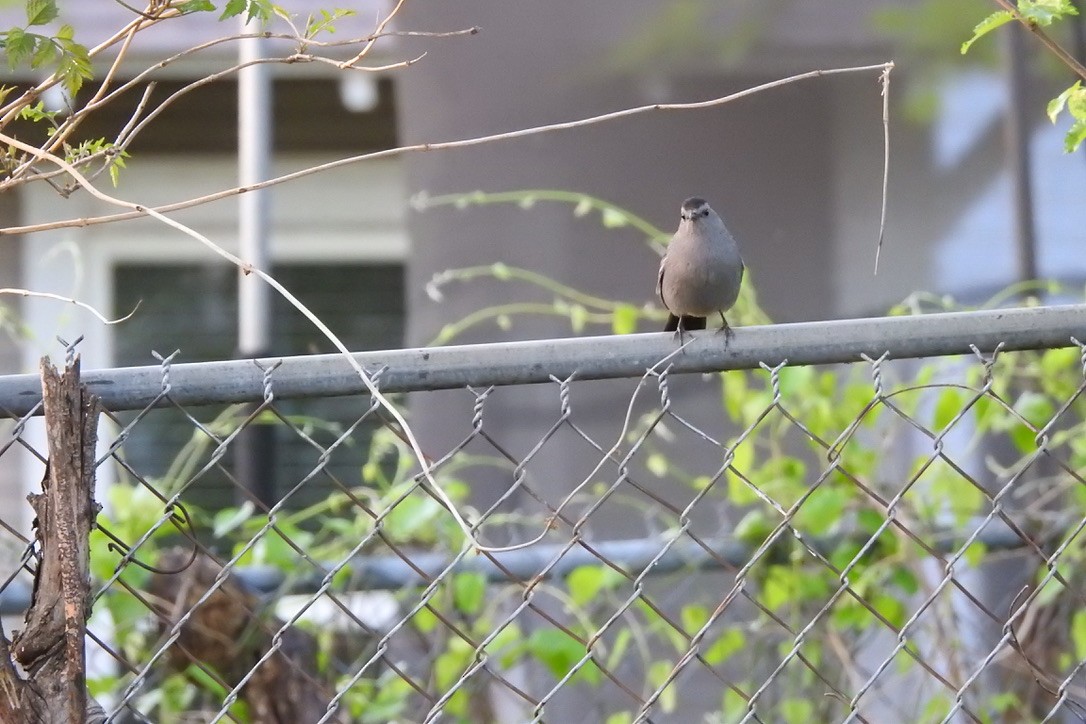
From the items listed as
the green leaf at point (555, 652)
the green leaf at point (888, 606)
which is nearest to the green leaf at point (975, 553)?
the green leaf at point (888, 606)

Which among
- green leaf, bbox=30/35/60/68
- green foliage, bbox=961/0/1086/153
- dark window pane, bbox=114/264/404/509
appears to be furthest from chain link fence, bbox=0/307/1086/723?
dark window pane, bbox=114/264/404/509

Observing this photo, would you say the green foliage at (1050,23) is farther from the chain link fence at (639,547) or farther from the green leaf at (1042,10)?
the chain link fence at (639,547)

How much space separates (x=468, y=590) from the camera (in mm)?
2695

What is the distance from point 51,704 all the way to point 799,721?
2.11 metres

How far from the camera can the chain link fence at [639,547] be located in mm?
1472

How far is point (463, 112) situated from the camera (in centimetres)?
388

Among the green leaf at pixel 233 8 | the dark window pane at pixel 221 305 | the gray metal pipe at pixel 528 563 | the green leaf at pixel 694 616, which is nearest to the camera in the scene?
the green leaf at pixel 233 8

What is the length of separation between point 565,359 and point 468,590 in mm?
1373

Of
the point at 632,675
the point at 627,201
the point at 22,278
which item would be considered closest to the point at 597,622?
the point at 632,675

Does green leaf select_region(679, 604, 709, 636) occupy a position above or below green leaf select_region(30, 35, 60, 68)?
below

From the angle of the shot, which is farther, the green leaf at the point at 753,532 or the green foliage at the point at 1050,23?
the green leaf at the point at 753,532

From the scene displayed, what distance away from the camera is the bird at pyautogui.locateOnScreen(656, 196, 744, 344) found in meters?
2.70

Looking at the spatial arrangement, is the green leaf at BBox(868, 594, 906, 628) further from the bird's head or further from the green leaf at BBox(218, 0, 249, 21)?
A: the green leaf at BBox(218, 0, 249, 21)

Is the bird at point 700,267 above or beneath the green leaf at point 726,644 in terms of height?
above
